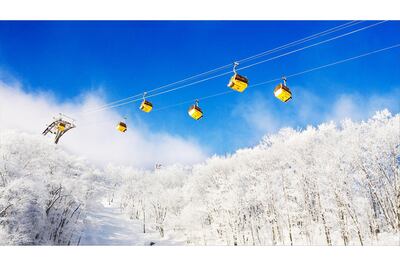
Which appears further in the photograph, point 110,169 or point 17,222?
point 110,169

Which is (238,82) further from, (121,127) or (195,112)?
(121,127)

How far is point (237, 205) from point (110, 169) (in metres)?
34.1

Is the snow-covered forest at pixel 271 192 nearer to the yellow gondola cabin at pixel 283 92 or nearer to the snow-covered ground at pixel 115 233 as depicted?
the snow-covered ground at pixel 115 233

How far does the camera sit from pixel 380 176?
17203 mm

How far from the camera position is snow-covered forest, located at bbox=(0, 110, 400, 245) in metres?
15.9

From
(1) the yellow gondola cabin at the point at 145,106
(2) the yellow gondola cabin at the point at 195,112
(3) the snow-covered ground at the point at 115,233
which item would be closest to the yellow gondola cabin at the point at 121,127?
(1) the yellow gondola cabin at the point at 145,106

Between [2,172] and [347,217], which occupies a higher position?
[2,172]

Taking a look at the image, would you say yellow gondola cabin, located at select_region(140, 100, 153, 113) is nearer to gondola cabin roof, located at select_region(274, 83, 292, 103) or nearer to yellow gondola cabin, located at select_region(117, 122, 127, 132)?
yellow gondola cabin, located at select_region(117, 122, 127, 132)

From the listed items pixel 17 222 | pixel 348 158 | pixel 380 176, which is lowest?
pixel 17 222

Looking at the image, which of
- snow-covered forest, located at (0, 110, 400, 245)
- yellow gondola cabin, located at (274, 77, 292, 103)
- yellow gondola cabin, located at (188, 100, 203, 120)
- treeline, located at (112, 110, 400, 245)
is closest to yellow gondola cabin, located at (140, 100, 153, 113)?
yellow gondola cabin, located at (188, 100, 203, 120)

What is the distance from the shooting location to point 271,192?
872 inches
